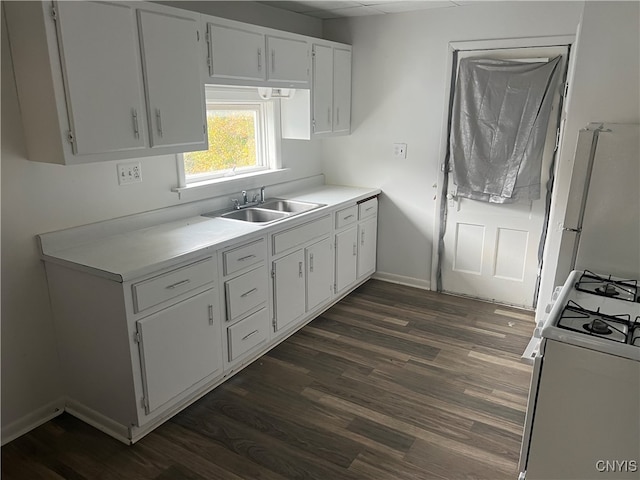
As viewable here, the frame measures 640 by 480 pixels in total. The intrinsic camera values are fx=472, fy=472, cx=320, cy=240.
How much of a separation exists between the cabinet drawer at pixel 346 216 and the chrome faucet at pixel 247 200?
62cm

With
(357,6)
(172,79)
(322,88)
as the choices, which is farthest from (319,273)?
(357,6)

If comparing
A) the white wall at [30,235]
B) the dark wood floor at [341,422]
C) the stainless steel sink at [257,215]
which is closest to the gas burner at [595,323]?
the dark wood floor at [341,422]

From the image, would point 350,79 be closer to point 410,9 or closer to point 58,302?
point 410,9

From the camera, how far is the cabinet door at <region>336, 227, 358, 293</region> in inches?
152

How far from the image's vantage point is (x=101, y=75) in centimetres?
218

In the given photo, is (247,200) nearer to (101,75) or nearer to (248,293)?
(248,293)

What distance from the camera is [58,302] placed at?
2436 millimetres

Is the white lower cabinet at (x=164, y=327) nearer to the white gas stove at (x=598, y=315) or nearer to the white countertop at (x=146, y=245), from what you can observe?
the white countertop at (x=146, y=245)

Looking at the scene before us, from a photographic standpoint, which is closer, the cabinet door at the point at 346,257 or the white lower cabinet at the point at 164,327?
the white lower cabinet at the point at 164,327

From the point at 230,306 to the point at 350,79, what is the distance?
245 cm

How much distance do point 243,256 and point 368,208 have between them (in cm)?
170

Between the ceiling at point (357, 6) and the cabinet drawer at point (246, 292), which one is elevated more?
the ceiling at point (357, 6)

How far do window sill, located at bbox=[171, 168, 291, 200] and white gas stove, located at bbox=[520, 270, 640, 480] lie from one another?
90.0 inches

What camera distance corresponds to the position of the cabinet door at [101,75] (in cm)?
205
